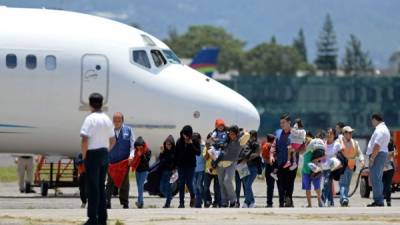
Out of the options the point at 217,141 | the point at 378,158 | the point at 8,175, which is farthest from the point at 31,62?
the point at 8,175

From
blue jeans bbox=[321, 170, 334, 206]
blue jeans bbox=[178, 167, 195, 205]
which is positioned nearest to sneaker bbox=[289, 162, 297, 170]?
blue jeans bbox=[321, 170, 334, 206]

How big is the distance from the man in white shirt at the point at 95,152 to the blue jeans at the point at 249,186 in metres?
7.46

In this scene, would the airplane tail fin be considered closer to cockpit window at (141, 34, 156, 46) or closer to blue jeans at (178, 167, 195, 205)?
cockpit window at (141, 34, 156, 46)

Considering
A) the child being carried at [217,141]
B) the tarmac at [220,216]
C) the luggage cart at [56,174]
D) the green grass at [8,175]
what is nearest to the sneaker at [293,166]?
the child being carried at [217,141]

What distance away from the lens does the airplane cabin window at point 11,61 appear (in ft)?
103

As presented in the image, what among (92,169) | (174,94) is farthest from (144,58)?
(92,169)

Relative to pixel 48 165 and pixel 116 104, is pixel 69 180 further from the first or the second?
pixel 116 104

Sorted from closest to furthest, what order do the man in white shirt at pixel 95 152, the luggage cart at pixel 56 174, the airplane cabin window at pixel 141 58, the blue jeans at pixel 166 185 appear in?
the man in white shirt at pixel 95 152
the blue jeans at pixel 166 185
the airplane cabin window at pixel 141 58
the luggage cart at pixel 56 174

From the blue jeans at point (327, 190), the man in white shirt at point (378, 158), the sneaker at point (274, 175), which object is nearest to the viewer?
the man in white shirt at point (378, 158)

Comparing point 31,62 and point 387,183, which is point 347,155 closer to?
point 387,183

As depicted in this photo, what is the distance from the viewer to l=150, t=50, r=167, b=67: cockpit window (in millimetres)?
32719

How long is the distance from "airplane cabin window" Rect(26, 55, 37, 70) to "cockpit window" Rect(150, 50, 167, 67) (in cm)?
283

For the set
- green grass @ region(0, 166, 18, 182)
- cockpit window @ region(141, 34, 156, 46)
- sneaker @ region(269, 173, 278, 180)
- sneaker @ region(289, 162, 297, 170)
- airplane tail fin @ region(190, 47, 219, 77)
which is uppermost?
airplane tail fin @ region(190, 47, 219, 77)

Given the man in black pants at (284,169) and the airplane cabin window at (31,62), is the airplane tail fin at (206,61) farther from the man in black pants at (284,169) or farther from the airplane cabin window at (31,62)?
the man in black pants at (284,169)
